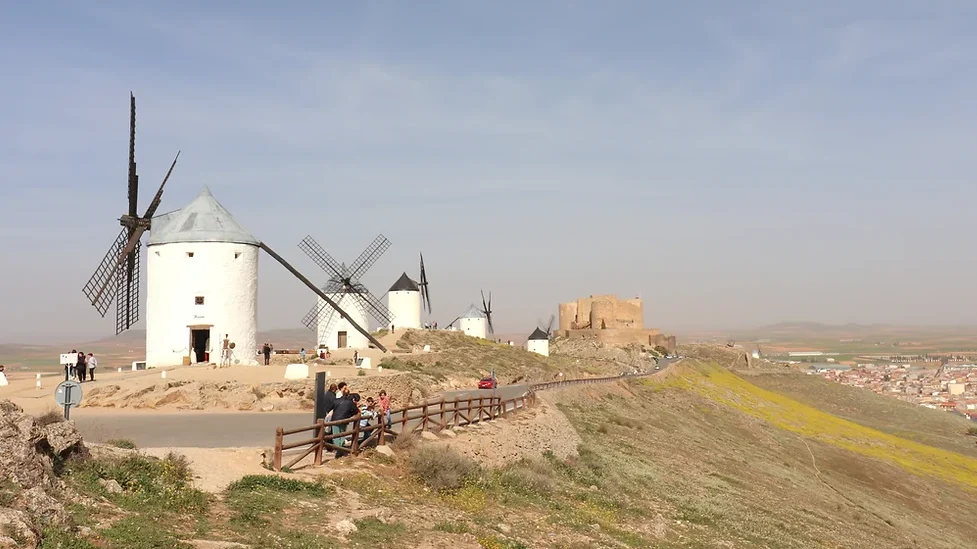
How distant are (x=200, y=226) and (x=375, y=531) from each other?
25.1 m

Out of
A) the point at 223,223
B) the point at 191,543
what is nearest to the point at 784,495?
the point at 191,543

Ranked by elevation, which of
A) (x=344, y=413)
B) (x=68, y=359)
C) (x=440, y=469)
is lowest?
(x=440, y=469)

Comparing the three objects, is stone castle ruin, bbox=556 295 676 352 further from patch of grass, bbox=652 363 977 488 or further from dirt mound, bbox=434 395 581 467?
dirt mound, bbox=434 395 581 467

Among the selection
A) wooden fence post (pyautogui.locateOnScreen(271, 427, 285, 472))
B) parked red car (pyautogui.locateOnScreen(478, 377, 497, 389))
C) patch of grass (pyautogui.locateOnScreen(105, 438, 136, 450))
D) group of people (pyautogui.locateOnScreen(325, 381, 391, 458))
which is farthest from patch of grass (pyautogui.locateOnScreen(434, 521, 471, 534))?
parked red car (pyautogui.locateOnScreen(478, 377, 497, 389))

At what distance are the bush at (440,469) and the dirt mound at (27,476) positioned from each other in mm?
6677

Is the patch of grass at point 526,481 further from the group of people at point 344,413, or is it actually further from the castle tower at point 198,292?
the castle tower at point 198,292

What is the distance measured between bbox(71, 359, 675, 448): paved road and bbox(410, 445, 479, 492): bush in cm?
325

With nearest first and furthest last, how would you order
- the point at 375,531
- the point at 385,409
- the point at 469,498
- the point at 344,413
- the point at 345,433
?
the point at 375,531
the point at 345,433
the point at 469,498
the point at 344,413
the point at 385,409

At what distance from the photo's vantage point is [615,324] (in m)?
94.8

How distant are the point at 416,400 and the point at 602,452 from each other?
21.2ft

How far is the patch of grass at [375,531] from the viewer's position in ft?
39.4

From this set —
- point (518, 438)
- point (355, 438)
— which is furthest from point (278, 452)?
point (518, 438)

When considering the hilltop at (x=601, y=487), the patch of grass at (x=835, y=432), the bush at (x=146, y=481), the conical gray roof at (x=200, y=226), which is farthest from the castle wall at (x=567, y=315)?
the bush at (x=146, y=481)

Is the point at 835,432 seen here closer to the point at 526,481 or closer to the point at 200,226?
the point at 526,481
